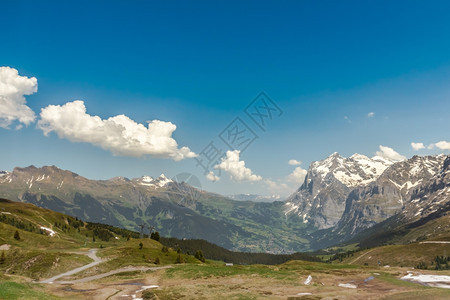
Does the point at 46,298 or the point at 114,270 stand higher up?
the point at 46,298

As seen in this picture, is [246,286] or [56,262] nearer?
[246,286]

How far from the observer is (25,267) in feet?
265

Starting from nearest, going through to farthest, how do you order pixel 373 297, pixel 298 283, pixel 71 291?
pixel 373 297 < pixel 71 291 < pixel 298 283

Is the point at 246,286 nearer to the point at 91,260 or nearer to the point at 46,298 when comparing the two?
the point at 46,298

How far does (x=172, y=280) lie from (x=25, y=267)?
1766 inches

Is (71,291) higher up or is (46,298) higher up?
(46,298)

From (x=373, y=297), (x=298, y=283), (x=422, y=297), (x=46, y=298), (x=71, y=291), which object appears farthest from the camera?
(x=298, y=283)

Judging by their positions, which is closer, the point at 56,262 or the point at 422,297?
the point at 422,297

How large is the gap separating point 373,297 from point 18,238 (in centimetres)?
13823

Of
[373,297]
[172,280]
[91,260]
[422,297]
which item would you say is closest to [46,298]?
[172,280]

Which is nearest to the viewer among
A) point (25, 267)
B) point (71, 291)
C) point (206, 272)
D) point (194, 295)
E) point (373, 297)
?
point (373, 297)

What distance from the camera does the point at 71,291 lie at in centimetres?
5544

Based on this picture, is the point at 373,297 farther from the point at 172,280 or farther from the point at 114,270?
the point at 114,270

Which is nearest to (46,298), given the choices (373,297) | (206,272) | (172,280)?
(172,280)
